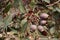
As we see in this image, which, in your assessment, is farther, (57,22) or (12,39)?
(57,22)

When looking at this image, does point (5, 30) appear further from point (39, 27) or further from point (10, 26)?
point (39, 27)

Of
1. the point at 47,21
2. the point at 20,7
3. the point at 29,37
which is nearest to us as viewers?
the point at 20,7

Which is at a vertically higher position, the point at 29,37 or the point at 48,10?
the point at 48,10

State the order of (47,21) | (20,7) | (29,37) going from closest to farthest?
(20,7) → (29,37) → (47,21)

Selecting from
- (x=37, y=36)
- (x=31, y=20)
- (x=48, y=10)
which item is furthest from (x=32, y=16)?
(x=48, y=10)

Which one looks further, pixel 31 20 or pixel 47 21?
pixel 47 21

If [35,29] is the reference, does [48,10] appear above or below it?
above

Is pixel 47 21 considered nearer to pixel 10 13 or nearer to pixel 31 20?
pixel 31 20

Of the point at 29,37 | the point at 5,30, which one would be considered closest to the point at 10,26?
the point at 5,30
